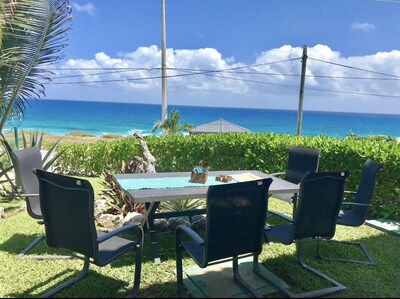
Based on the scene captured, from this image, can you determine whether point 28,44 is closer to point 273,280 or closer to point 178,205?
point 178,205

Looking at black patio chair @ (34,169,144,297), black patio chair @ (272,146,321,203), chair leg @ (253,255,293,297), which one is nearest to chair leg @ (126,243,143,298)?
black patio chair @ (34,169,144,297)

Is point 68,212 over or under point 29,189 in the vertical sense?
over

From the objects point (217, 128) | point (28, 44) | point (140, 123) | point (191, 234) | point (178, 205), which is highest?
point (28, 44)

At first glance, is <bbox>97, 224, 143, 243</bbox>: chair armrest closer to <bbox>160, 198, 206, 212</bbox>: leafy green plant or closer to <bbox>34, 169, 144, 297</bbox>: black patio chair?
<bbox>34, 169, 144, 297</bbox>: black patio chair

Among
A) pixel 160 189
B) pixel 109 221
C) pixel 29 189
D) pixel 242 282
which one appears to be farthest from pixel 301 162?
pixel 29 189

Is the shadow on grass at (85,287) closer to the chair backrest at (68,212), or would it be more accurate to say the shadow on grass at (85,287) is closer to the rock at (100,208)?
the chair backrest at (68,212)

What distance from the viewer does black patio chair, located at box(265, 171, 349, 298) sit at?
9.62ft

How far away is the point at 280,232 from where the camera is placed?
322 cm

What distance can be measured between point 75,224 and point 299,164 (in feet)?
12.4

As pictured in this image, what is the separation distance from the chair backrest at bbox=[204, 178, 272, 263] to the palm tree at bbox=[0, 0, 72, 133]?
165 inches

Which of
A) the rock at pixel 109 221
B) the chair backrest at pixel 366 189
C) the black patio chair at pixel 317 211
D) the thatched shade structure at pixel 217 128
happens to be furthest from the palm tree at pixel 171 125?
the black patio chair at pixel 317 211

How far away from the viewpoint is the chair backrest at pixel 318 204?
116 inches

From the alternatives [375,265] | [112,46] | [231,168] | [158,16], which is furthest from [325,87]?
[375,265]

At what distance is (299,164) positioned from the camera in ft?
16.8
